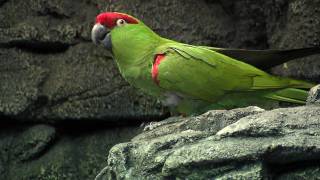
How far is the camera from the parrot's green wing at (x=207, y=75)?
3438 mm

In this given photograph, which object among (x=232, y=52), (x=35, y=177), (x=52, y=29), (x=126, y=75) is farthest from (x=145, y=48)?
(x=35, y=177)

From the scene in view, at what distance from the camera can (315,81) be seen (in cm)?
410

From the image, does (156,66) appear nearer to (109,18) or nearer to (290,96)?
(109,18)

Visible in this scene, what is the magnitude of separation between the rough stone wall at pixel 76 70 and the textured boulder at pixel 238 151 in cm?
165

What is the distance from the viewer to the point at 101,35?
370 cm

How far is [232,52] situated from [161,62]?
19.5 inches

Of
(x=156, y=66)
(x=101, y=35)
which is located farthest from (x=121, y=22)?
(x=156, y=66)

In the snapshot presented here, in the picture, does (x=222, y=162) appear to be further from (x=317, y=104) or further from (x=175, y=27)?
(x=175, y=27)

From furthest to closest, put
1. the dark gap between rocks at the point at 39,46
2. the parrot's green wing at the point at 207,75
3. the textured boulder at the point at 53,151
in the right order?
the dark gap between rocks at the point at 39,46
the textured boulder at the point at 53,151
the parrot's green wing at the point at 207,75

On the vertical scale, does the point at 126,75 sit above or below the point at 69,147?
above

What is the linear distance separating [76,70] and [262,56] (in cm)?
128

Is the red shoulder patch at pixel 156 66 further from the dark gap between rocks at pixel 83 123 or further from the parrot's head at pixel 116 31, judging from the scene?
the dark gap between rocks at pixel 83 123

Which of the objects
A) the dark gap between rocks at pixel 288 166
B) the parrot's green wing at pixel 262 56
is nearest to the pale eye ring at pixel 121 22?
the parrot's green wing at pixel 262 56

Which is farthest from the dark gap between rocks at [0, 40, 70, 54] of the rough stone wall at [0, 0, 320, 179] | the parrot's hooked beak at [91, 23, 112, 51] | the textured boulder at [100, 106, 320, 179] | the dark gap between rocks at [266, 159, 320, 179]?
the dark gap between rocks at [266, 159, 320, 179]
